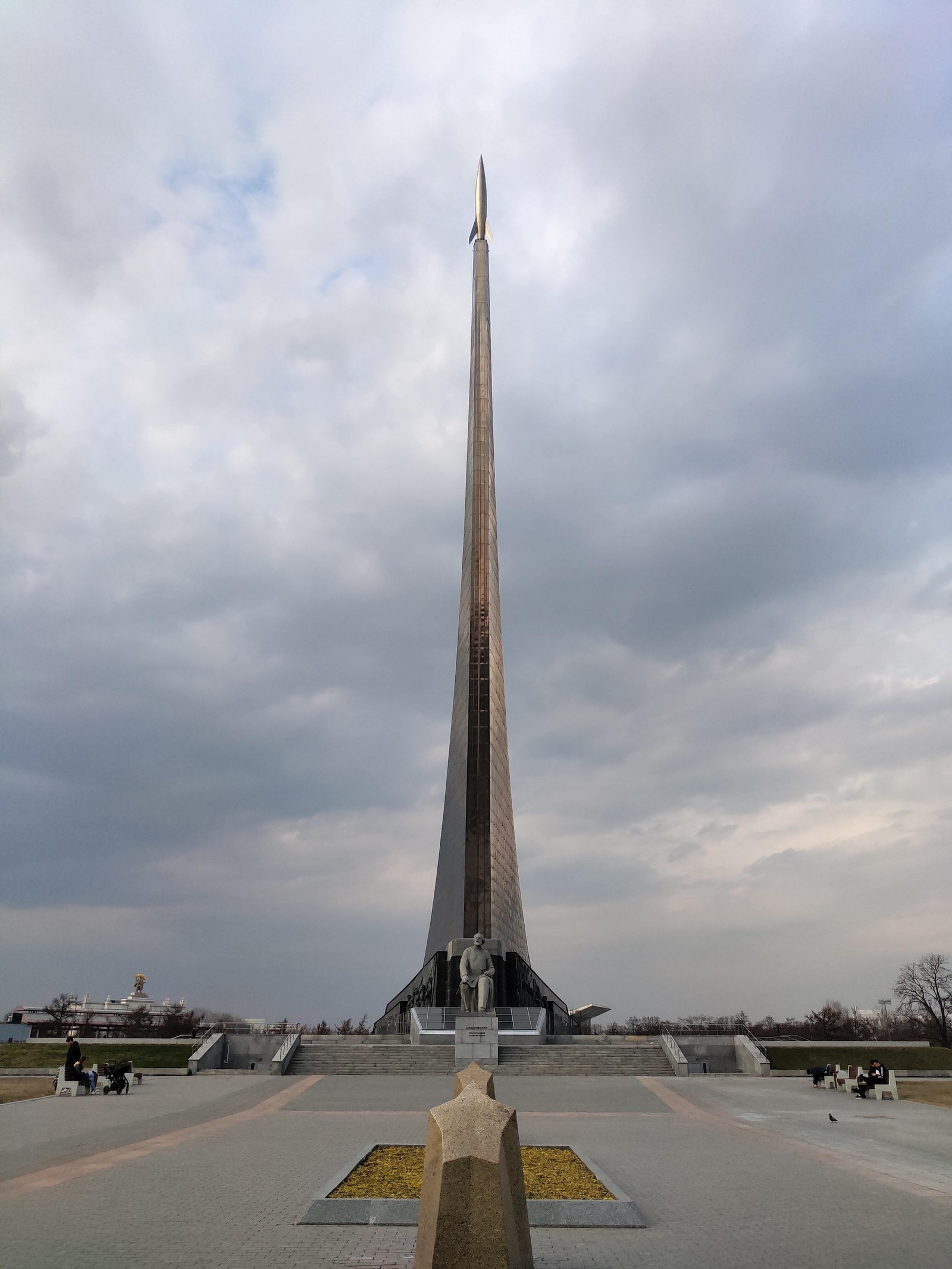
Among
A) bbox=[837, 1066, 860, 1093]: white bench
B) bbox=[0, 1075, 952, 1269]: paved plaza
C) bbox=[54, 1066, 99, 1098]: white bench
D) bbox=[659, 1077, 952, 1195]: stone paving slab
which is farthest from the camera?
bbox=[837, 1066, 860, 1093]: white bench

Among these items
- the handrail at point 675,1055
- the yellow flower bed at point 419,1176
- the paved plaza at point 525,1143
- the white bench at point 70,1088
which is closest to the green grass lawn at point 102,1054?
the white bench at point 70,1088

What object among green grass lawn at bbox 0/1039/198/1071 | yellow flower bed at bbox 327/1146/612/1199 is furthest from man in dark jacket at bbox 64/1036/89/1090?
yellow flower bed at bbox 327/1146/612/1199

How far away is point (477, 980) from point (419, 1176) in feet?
33.6

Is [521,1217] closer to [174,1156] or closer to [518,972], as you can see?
[174,1156]

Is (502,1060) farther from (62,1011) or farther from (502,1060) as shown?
(62,1011)

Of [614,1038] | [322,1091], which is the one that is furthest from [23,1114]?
[614,1038]

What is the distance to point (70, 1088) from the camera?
1112 centimetres

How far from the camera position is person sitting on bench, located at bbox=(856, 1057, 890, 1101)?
1131 centimetres

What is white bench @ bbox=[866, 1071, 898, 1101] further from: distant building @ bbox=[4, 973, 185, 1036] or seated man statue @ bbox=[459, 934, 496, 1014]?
distant building @ bbox=[4, 973, 185, 1036]

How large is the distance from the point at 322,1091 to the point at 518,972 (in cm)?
1005

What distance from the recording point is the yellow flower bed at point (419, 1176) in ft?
16.1

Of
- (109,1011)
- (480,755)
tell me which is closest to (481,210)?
(480,755)

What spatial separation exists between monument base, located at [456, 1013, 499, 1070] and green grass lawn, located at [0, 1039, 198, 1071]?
4842 mm

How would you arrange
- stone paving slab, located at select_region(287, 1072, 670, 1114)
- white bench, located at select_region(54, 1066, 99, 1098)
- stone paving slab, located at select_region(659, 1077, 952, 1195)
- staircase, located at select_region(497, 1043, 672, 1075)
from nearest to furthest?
stone paving slab, located at select_region(659, 1077, 952, 1195)
stone paving slab, located at select_region(287, 1072, 670, 1114)
white bench, located at select_region(54, 1066, 99, 1098)
staircase, located at select_region(497, 1043, 672, 1075)
